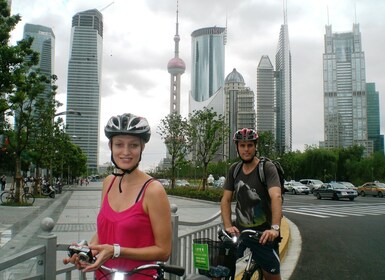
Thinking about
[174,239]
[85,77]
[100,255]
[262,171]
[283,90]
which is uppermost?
[283,90]

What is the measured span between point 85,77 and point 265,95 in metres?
92.2

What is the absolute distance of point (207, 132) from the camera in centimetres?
2975

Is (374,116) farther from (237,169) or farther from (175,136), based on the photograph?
(237,169)

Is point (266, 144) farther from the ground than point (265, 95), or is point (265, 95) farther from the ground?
point (265, 95)

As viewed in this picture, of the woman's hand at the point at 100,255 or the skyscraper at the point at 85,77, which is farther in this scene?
the skyscraper at the point at 85,77

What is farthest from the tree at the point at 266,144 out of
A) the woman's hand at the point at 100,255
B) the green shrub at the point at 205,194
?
the woman's hand at the point at 100,255

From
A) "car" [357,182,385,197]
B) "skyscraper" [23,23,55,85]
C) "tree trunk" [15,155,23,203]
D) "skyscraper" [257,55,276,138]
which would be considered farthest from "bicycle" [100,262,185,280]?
"skyscraper" [257,55,276,138]

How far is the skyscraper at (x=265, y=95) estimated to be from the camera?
13368cm

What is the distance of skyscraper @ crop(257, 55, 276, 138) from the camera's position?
133675 millimetres

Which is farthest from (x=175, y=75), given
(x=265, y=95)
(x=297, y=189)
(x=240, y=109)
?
Result: (x=297, y=189)

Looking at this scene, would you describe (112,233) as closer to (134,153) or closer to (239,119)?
(134,153)

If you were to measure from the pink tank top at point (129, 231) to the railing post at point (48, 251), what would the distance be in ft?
2.03

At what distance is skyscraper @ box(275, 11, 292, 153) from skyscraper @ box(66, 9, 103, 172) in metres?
52.3

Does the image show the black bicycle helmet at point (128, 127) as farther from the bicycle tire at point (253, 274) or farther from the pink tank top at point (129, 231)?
the bicycle tire at point (253, 274)
